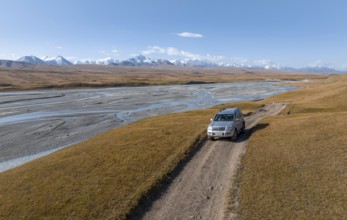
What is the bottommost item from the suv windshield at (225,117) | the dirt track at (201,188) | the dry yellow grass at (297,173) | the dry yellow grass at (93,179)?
the dry yellow grass at (93,179)

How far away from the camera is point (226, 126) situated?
90.0 ft

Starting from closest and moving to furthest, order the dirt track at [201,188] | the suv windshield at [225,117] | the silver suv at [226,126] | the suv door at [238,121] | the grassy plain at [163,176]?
the dirt track at [201,188]
the grassy plain at [163,176]
the silver suv at [226,126]
the suv windshield at [225,117]
the suv door at [238,121]

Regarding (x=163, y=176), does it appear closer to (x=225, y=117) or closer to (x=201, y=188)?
(x=201, y=188)

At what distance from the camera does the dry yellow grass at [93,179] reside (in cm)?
1548

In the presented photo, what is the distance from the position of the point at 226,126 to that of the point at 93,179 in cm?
1382

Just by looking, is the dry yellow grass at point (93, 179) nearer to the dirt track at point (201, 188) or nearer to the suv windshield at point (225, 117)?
the dirt track at point (201, 188)

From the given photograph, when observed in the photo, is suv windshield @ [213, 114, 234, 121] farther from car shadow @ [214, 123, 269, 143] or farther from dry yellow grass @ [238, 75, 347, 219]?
dry yellow grass @ [238, 75, 347, 219]

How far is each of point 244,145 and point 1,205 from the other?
19496mm

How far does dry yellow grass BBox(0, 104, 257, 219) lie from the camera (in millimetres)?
15484

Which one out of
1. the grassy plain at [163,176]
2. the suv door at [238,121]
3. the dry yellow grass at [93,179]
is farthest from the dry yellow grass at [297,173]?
the dry yellow grass at [93,179]

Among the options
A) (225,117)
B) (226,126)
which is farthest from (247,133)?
(226,126)

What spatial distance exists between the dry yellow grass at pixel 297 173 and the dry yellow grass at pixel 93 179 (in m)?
6.08

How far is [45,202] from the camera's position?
1639 cm

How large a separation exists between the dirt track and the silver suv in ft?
A: 8.26
